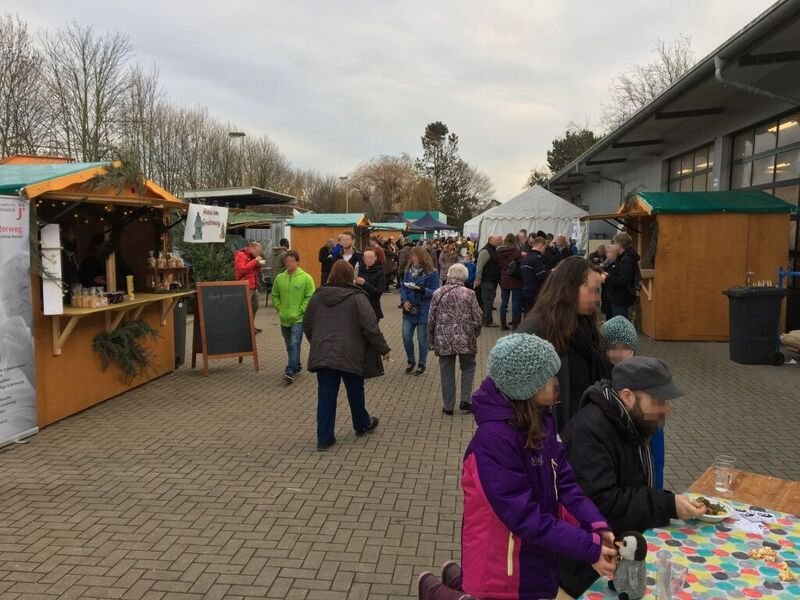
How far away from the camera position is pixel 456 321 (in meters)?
7.01

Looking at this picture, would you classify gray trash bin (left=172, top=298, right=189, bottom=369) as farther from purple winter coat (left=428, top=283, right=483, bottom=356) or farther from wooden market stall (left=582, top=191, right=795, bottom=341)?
wooden market stall (left=582, top=191, right=795, bottom=341)

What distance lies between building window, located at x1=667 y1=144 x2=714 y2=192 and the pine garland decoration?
1271cm

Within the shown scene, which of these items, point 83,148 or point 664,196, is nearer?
point 664,196

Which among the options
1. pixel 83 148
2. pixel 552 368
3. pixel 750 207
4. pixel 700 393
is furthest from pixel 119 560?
pixel 83 148

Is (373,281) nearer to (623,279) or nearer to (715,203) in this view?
(623,279)

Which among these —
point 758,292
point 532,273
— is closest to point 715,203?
point 758,292

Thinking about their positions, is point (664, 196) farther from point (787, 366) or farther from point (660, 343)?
point (787, 366)

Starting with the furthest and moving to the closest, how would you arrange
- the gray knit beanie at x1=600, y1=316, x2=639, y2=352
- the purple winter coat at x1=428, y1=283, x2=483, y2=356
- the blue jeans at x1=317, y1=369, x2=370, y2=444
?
the purple winter coat at x1=428, y1=283, x2=483, y2=356 < the blue jeans at x1=317, y1=369, x2=370, y2=444 < the gray knit beanie at x1=600, y1=316, x2=639, y2=352

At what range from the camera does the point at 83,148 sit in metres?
20.8

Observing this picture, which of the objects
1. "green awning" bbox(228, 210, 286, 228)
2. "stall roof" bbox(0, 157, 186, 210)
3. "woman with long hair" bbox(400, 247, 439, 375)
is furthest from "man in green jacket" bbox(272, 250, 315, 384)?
"green awning" bbox(228, 210, 286, 228)

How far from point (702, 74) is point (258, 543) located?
10.2 meters

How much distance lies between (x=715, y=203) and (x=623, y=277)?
9.09 feet

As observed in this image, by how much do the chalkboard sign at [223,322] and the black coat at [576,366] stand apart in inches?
253

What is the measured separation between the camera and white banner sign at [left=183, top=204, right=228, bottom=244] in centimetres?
897
